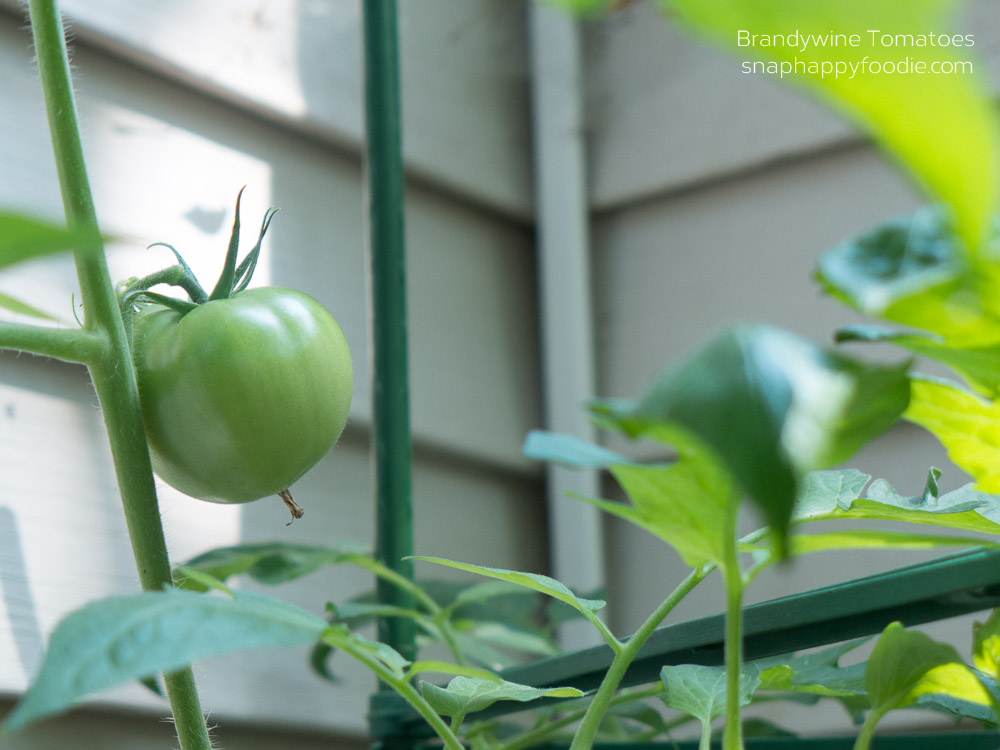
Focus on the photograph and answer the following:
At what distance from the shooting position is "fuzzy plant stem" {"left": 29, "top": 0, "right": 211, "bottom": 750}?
0.74ft

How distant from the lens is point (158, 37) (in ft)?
1.87

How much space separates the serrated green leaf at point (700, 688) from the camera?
238mm

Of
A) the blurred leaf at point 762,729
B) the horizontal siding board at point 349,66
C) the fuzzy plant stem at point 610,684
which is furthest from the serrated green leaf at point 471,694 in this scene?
the horizontal siding board at point 349,66

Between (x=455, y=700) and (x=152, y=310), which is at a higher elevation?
(x=152, y=310)

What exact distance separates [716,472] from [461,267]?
65 cm

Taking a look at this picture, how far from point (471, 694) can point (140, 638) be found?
10 cm

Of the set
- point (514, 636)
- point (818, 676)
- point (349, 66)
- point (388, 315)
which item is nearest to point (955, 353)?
point (818, 676)

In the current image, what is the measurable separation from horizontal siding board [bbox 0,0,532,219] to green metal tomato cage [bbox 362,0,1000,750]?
200 mm

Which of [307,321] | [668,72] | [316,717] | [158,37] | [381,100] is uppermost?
[668,72]

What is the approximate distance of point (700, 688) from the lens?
0.24 metres

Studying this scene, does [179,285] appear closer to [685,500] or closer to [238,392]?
[238,392]

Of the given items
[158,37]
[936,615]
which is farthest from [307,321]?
[158,37]

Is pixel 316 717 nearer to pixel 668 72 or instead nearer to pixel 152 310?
pixel 152 310

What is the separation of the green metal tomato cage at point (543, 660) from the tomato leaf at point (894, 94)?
0.15 meters
